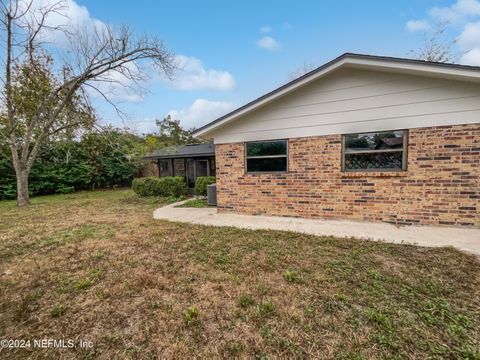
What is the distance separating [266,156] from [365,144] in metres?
2.55

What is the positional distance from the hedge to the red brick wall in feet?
17.6

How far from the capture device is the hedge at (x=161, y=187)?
11.7 metres

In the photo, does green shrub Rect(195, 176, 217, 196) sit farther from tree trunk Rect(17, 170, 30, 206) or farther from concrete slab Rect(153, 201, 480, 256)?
tree trunk Rect(17, 170, 30, 206)

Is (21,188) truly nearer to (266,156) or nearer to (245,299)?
(266,156)

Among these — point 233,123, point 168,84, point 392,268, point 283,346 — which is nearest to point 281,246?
point 392,268

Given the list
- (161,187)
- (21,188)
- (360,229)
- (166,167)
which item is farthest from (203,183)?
(21,188)

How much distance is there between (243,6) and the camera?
10.1 m

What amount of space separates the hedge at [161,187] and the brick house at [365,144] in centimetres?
569

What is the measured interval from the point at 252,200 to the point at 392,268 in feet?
13.3

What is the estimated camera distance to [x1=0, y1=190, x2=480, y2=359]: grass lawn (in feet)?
6.26

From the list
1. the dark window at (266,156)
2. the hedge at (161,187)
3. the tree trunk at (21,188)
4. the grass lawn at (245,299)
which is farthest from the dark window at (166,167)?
the grass lawn at (245,299)

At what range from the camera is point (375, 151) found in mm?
5254

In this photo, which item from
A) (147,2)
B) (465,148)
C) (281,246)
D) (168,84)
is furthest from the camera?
(168,84)

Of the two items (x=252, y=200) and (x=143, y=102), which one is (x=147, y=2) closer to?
(x=143, y=102)
